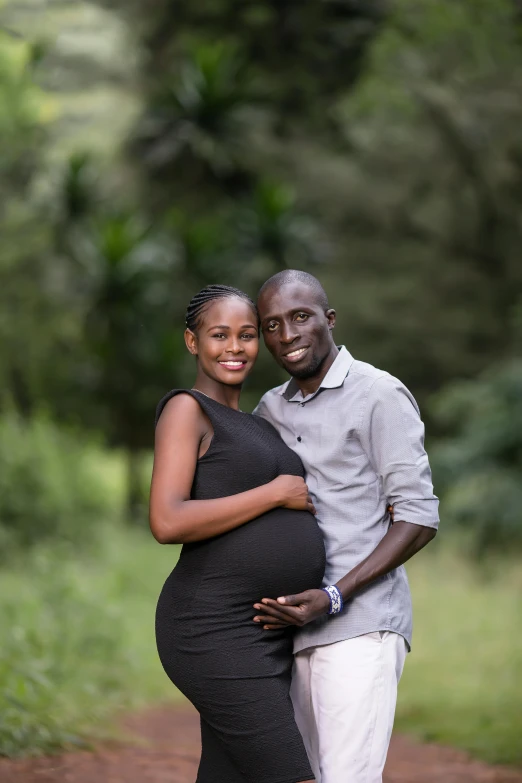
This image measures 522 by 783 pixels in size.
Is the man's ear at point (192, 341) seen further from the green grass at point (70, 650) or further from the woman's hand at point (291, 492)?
the green grass at point (70, 650)

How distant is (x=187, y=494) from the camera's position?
2568 millimetres

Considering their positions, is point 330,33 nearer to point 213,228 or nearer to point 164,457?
point 213,228

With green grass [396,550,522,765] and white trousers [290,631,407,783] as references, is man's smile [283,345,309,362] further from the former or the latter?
green grass [396,550,522,765]

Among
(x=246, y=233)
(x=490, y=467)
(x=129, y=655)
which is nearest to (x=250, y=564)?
(x=129, y=655)

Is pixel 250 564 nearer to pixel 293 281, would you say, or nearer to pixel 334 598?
pixel 334 598

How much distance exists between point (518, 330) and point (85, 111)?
10106 mm

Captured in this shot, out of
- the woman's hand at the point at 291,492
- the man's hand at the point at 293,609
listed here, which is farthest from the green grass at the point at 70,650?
the woman's hand at the point at 291,492

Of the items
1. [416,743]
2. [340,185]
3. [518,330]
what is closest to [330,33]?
[340,185]

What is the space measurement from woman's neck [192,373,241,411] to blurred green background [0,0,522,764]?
611 cm

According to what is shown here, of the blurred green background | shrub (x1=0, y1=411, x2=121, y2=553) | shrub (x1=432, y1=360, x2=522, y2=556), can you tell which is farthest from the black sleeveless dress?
shrub (x1=0, y1=411, x2=121, y2=553)

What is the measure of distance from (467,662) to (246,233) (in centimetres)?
1031

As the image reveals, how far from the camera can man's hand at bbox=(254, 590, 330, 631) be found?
2.58 metres

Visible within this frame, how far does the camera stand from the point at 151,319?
16.3m

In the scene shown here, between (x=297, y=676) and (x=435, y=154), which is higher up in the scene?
(x=435, y=154)
